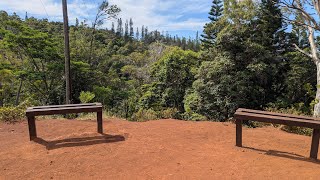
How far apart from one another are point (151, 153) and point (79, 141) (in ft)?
5.06

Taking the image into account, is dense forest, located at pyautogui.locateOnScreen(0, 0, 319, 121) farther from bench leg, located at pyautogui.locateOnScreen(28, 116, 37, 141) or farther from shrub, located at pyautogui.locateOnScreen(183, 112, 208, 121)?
bench leg, located at pyautogui.locateOnScreen(28, 116, 37, 141)

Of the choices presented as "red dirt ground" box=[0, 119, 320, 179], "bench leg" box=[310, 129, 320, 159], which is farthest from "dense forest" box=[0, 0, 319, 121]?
"bench leg" box=[310, 129, 320, 159]

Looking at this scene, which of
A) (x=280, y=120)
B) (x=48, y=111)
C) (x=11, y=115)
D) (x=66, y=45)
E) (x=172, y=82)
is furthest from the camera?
(x=172, y=82)

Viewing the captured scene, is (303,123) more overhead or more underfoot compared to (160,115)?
more overhead

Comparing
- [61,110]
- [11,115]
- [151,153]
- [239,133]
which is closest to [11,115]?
[11,115]

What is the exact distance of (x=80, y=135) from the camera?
4961 mm

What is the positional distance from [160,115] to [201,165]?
479 centimetres

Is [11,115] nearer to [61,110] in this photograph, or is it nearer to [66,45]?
[61,110]

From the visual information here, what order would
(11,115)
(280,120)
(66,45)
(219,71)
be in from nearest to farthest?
(280,120) → (11,115) → (66,45) → (219,71)

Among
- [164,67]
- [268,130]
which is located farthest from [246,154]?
[164,67]

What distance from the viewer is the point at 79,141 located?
463 cm

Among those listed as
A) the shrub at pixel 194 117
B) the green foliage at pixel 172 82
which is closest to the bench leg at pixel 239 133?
the shrub at pixel 194 117

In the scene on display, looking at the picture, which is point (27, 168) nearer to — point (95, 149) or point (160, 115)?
point (95, 149)

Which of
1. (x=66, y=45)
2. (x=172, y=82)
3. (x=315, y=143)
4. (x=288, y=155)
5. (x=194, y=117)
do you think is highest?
(x=66, y=45)
